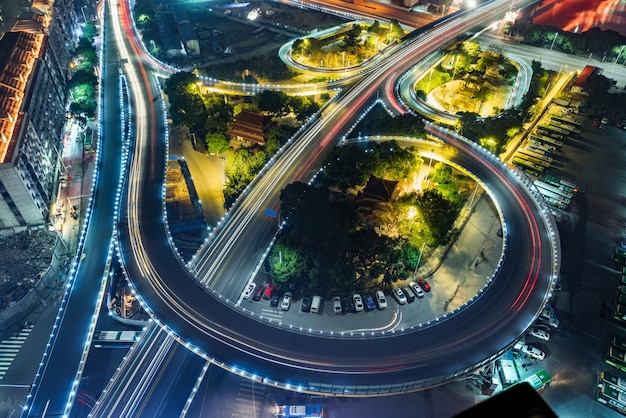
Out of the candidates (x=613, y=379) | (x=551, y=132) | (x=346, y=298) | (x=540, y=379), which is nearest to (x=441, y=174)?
(x=346, y=298)

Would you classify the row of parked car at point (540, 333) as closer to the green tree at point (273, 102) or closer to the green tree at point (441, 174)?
the green tree at point (441, 174)

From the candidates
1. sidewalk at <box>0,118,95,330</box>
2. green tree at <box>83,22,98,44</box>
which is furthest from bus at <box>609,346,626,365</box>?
green tree at <box>83,22,98,44</box>

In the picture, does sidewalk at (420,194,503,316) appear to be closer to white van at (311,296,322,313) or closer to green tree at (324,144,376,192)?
white van at (311,296,322,313)

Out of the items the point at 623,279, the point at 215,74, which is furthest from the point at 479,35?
the point at 623,279

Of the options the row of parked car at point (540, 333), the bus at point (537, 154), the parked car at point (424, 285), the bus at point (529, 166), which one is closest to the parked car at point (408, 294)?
→ the parked car at point (424, 285)

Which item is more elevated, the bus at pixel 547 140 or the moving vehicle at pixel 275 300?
the bus at pixel 547 140
